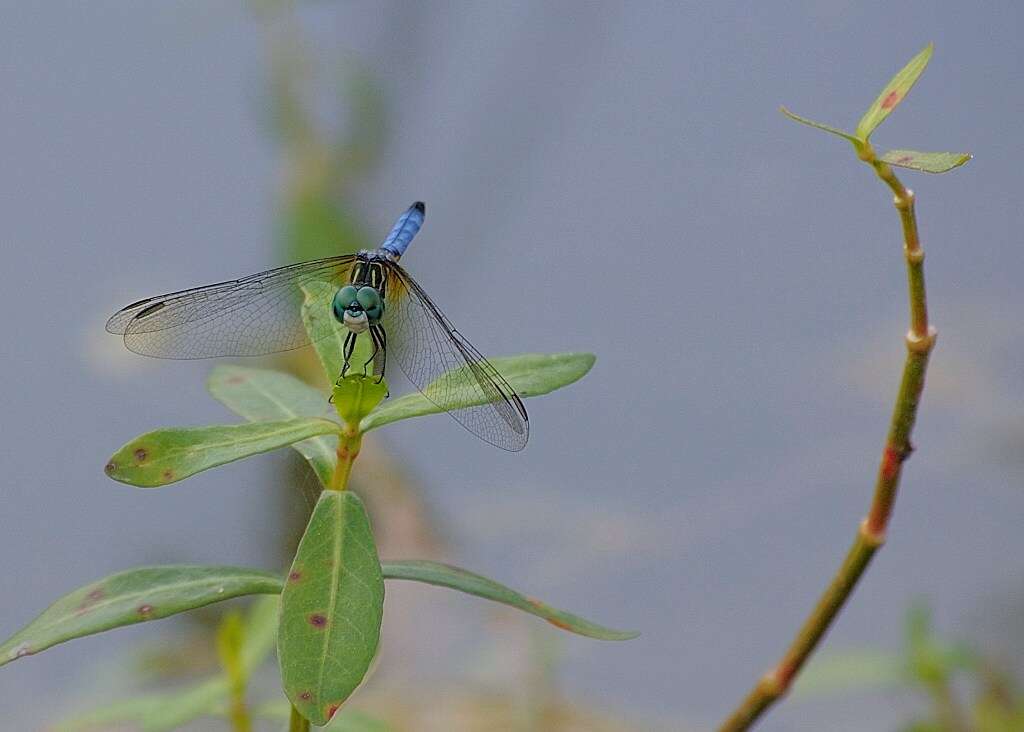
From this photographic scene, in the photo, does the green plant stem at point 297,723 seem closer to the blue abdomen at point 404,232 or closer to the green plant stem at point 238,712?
the green plant stem at point 238,712

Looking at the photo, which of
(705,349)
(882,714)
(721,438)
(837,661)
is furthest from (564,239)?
(837,661)

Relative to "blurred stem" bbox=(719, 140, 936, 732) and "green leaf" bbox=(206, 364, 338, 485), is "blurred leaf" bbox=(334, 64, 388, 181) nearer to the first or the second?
"green leaf" bbox=(206, 364, 338, 485)

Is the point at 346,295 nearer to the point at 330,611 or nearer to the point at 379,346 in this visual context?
the point at 379,346

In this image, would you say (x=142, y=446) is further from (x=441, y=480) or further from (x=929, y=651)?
(x=441, y=480)

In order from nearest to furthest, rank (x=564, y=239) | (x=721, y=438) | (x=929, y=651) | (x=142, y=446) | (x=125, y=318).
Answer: (x=142, y=446) < (x=125, y=318) < (x=929, y=651) < (x=721, y=438) < (x=564, y=239)

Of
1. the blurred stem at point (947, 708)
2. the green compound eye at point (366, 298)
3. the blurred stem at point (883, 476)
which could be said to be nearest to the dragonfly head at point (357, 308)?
the green compound eye at point (366, 298)

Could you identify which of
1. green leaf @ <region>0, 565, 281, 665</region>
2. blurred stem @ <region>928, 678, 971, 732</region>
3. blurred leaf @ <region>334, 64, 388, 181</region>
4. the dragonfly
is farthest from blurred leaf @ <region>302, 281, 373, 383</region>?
blurred leaf @ <region>334, 64, 388, 181</region>
